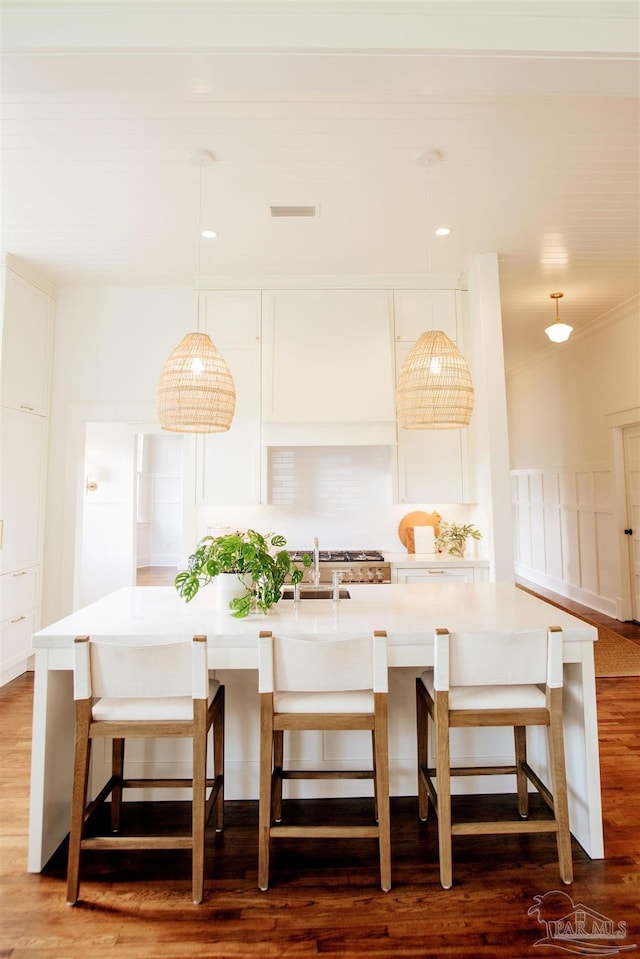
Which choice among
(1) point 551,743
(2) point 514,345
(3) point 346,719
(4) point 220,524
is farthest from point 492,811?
(2) point 514,345

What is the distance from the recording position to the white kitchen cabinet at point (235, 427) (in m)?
3.98

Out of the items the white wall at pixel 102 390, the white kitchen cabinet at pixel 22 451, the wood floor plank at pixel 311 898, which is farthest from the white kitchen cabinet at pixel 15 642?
the wood floor plank at pixel 311 898

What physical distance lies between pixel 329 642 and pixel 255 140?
248 centimetres

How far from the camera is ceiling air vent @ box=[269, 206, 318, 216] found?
10.2 ft

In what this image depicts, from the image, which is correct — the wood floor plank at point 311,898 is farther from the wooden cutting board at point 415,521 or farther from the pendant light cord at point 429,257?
the pendant light cord at point 429,257

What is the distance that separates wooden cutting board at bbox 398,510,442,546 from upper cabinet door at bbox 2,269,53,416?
3.17m

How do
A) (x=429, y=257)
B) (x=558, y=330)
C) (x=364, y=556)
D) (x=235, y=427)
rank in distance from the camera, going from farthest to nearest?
1. (x=558, y=330)
2. (x=235, y=427)
3. (x=364, y=556)
4. (x=429, y=257)

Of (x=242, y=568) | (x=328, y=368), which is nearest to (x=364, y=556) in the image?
(x=328, y=368)

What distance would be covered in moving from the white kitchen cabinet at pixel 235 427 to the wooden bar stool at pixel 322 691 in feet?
8.03

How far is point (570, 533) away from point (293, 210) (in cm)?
517

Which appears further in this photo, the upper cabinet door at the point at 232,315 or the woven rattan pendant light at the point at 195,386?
the upper cabinet door at the point at 232,315

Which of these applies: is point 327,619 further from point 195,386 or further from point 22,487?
point 22,487

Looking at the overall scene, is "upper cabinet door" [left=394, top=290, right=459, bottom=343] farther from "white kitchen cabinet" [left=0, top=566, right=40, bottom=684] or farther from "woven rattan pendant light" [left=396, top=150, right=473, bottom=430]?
"white kitchen cabinet" [left=0, top=566, right=40, bottom=684]

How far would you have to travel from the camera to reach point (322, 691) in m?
1.65
